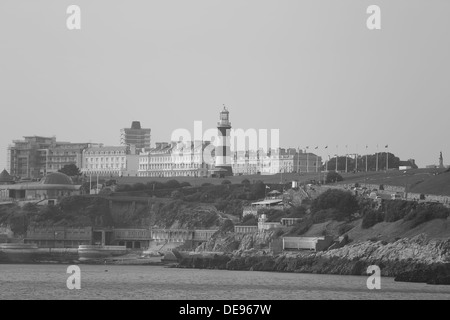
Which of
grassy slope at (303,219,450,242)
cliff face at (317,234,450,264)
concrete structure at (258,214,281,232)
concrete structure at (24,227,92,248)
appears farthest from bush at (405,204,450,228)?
concrete structure at (24,227,92,248)

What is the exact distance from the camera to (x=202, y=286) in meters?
111

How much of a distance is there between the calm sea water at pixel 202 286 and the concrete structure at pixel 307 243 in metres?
8.04

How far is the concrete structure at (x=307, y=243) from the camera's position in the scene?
13938 centimetres

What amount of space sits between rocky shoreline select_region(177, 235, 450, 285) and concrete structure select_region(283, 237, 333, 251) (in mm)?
1469

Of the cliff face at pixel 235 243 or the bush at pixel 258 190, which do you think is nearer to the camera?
the cliff face at pixel 235 243

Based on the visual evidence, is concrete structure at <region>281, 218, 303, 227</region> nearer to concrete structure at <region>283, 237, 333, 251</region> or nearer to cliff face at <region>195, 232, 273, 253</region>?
cliff face at <region>195, 232, 273, 253</region>

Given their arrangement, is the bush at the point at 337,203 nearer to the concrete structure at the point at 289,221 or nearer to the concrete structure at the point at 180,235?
the concrete structure at the point at 289,221

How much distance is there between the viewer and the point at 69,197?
193000 millimetres

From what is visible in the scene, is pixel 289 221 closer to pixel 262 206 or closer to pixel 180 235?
pixel 262 206

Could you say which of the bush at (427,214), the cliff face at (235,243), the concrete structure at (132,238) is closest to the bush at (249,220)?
the cliff face at (235,243)

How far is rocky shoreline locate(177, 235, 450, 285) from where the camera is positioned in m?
117
